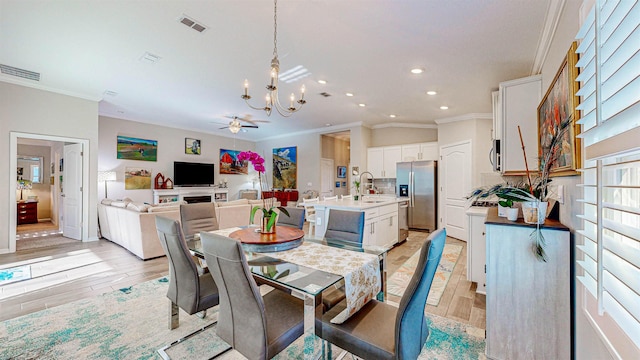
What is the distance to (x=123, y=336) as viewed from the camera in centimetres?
199

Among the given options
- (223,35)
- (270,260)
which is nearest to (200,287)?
(270,260)

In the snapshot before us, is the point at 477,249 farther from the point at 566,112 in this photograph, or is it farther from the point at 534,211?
the point at 566,112

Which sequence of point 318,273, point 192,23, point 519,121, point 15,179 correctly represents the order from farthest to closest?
point 15,179, point 519,121, point 192,23, point 318,273

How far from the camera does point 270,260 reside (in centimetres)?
170

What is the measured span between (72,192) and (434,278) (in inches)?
269

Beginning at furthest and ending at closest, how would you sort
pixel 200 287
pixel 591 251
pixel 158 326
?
1. pixel 158 326
2. pixel 200 287
3. pixel 591 251

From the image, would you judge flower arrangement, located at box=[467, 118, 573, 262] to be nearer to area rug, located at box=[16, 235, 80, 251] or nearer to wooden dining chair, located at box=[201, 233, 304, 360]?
wooden dining chair, located at box=[201, 233, 304, 360]

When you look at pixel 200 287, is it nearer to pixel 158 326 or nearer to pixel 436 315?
pixel 158 326

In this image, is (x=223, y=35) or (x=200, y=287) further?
(x=223, y=35)

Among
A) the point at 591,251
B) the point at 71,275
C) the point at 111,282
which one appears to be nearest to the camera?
the point at 591,251

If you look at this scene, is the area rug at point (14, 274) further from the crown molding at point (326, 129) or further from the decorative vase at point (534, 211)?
the crown molding at point (326, 129)

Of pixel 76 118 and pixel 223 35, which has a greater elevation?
pixel 223 35

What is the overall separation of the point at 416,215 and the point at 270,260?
5.24 metres

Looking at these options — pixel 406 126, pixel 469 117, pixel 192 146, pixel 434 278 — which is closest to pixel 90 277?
pixel 434 278
